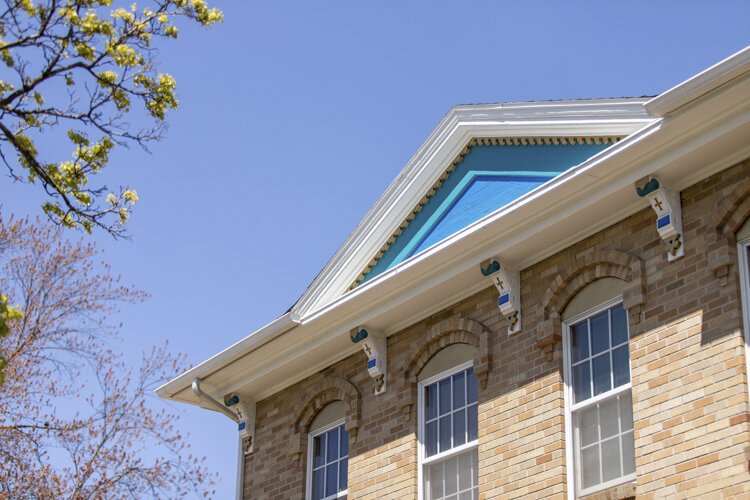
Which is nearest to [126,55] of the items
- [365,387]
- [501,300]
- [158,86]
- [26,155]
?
[158,86]

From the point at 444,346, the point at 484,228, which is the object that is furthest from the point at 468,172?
the point at 444,346

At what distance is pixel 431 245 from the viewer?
16.5m

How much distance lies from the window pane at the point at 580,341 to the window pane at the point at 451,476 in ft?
6.70

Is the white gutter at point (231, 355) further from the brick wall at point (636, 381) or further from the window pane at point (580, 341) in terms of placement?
the window pane at point (580, 341)

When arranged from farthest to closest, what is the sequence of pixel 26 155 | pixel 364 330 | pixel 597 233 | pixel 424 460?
pixel 364 330 → pixel 424 460 → pixel 597 233 → pixel 26 155

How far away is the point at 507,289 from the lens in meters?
15.1

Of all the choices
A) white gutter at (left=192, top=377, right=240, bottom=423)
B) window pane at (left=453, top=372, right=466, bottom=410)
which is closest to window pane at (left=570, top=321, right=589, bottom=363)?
window pane at (left=453, top=372, right=466, bottom=410)

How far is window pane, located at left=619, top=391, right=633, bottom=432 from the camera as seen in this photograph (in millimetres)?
13453

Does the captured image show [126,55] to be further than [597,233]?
No

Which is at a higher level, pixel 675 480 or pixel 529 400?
pixel 529 400

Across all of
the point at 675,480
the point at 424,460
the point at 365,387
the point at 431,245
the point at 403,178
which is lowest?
the point at 675,480

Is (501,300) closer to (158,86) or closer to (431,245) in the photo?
(431,245)

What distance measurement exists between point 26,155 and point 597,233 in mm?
6125

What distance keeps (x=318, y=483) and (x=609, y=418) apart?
5.13m
